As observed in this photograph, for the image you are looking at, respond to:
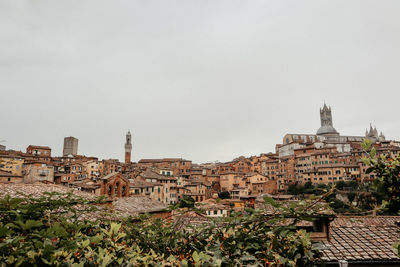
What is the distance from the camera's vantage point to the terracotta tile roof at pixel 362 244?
783 cm

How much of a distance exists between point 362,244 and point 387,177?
6.45 metres

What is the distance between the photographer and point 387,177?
156 inches

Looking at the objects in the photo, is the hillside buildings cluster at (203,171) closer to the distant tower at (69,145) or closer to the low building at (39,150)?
the low building at (39,150)

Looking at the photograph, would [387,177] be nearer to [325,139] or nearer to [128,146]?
[128,146]

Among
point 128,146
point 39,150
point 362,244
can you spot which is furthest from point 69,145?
point 362,244

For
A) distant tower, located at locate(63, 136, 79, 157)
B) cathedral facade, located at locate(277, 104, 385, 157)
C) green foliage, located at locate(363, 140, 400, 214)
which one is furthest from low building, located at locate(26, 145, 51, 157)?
green foliage, located at locate(363, 140, 400, 214)

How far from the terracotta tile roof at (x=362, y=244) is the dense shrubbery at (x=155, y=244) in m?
5.61

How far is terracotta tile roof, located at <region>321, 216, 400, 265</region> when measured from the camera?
7.83 metres

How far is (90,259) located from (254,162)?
9048cm

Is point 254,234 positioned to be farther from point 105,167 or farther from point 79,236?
point 105,167

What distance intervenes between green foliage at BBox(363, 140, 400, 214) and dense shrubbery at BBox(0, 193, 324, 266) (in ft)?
5.97

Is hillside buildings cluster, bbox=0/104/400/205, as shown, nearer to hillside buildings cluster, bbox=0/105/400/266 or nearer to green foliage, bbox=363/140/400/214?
hillside buildings cluster, bbox=0/105/400/266

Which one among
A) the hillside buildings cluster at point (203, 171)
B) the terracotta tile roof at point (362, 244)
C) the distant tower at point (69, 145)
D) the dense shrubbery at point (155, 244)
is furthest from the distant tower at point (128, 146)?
the dense shrubbery at point (155, 244)

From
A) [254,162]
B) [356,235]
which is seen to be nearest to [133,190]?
[356,235]
